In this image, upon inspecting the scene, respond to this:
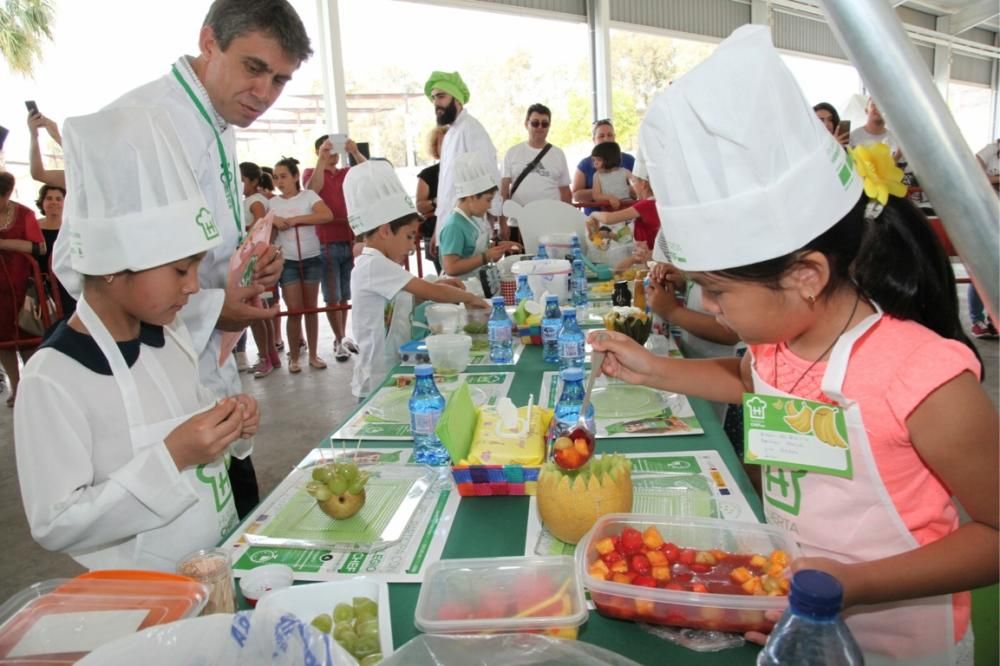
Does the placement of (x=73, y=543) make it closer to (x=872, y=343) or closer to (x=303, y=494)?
(x=303, y=494)

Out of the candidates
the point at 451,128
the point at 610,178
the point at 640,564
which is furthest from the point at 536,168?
the point at 640,564

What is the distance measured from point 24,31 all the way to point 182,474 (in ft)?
25.0

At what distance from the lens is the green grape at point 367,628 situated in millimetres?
900

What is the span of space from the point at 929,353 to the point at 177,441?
4.18 feet

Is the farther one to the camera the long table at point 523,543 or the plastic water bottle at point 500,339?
the plastic water bottle at point 500,339

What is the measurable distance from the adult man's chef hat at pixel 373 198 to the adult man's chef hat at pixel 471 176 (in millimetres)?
921

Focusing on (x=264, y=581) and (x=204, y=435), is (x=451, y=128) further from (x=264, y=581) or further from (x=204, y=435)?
(x=264, y=581)

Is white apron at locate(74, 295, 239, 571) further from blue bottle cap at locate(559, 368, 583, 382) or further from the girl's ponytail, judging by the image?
the girl's ponytail

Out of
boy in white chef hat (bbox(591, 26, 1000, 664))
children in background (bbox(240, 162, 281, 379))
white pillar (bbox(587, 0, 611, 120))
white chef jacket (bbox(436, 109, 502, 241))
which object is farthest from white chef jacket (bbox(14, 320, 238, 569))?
white pillar (bbox(587, 0, 611, 120))

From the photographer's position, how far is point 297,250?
A: 552 cm

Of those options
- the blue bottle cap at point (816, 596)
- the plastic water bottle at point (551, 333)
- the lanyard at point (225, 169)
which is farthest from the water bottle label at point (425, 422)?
the blue bottle cap at point (816, 596)

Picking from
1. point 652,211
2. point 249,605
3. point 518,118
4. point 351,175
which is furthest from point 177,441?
point 518,118

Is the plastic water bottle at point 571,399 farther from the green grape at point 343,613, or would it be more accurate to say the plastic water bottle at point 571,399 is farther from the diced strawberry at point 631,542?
the green grape at point 343,613

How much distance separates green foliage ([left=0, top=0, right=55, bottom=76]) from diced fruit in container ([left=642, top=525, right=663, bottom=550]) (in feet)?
26.6
